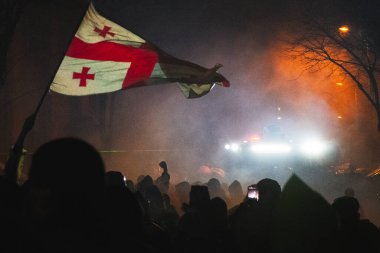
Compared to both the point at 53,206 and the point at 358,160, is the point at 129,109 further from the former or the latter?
the point at 53,206

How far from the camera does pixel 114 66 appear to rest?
20.6 feet

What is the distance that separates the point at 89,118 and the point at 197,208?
2069cm

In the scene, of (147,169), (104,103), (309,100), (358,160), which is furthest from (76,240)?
(309,100)

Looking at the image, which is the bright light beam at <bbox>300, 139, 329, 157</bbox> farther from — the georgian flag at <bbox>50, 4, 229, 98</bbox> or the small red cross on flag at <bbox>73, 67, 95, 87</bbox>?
the small red cross on flag at <bbox>73, 67, 95, 87</bbox>

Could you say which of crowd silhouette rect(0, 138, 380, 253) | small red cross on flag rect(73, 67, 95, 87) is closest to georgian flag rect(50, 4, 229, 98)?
small red cross on flag rect(73, 67, 95, 87)

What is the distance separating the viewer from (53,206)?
186cm

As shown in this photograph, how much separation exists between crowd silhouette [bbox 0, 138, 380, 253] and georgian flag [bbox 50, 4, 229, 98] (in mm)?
1157

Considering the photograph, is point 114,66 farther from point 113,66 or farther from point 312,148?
point 312,148

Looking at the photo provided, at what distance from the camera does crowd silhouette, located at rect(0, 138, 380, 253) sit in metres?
1.86

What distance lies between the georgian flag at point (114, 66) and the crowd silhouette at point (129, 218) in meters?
1.16

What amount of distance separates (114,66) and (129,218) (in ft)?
11.6

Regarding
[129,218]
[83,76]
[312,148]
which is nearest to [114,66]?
[83,76]

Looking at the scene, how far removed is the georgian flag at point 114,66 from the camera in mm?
5809

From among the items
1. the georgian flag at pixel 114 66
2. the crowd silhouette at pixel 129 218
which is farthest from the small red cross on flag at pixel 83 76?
the crowd silhouette at pixel 129 218
